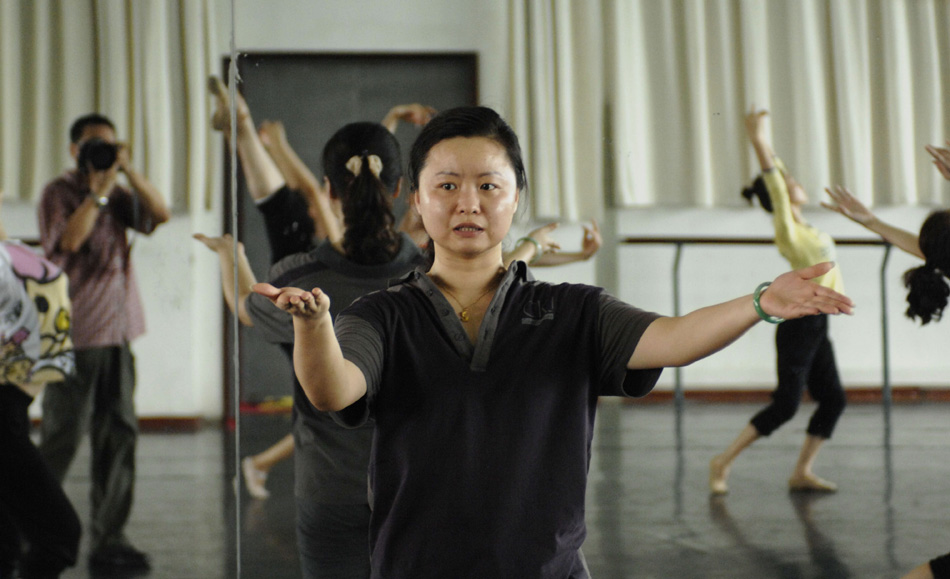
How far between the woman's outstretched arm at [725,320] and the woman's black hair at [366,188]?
0.66 m

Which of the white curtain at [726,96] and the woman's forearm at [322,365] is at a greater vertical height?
the white curtain at [726,96]

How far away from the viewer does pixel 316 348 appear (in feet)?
2.60

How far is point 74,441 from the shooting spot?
2039 millimetres

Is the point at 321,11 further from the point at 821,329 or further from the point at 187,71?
the point at 821,329

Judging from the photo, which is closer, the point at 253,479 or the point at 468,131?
the point at 468,131

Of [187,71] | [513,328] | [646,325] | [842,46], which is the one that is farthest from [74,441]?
[842,46]

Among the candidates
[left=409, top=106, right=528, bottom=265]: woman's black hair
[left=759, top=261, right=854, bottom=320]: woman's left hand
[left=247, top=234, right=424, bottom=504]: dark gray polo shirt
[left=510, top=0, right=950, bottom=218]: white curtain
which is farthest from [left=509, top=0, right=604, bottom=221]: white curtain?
[left=759, top=261, right=854, bottom=320]: woman's left hand

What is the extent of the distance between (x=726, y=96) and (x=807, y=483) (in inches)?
32.3

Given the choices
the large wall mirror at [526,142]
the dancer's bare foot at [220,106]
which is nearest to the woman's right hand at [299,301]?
the large wall mirror at [526,142]

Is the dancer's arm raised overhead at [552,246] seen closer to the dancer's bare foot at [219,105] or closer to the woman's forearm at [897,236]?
the woman's forearm at [897,236]

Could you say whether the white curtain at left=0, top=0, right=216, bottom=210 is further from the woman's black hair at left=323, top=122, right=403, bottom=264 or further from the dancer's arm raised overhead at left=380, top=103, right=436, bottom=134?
the woman's black hair at left=323, top=122, right=403, bottom=264

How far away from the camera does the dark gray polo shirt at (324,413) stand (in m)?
1.41

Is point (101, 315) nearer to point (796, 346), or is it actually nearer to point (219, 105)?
point (219, 105)

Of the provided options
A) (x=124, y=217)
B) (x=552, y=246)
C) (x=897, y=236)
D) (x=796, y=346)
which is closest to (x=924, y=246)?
(x=897, y=236)
